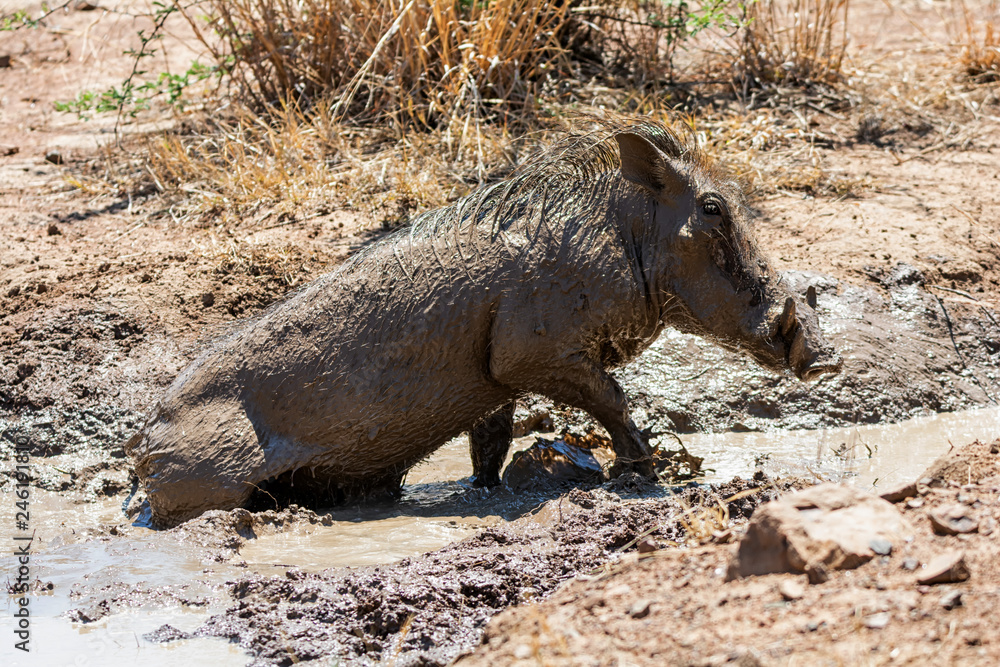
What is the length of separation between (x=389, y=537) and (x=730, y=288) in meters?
1.83

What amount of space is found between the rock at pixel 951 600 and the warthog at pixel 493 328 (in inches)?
85.4

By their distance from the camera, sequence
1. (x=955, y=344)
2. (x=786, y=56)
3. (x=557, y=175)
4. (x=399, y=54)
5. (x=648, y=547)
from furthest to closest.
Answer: (x=786, y=56)
(x=399, y=54)
(x=955, y=344)
(x=557, y=175)
(x=648, y=547)

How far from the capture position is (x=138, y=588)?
13.0 feet

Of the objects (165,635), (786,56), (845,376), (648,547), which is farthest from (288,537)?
(786,56)

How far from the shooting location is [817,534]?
284 centimetres

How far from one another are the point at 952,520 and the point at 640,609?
0.92m

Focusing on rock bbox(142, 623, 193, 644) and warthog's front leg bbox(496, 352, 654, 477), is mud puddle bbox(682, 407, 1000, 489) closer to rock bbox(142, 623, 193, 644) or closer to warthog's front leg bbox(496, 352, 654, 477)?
warthog's front leg bbox(496, 352, 654, 477)

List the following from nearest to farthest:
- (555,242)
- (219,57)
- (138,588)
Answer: (138,588) < (555,242) < (219,57)

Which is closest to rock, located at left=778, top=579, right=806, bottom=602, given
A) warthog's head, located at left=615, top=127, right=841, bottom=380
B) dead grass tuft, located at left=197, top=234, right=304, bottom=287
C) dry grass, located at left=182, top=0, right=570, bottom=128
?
warthog's head, located at left=615, top=127, right=841, bottom=380

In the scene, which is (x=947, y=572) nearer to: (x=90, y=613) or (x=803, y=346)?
(x=803, y=346)

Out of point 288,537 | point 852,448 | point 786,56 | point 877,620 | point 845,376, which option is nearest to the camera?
point 877,620

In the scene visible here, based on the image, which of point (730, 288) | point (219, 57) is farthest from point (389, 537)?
point (219, 57)

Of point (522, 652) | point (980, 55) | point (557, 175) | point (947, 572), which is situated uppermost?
point (980, 55)

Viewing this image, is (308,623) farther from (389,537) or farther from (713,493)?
(713,493)
